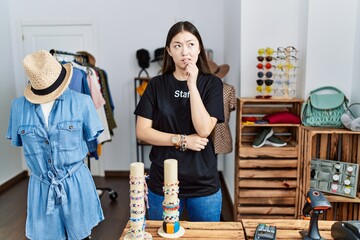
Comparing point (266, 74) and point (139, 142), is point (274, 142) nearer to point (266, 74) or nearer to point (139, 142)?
point (266, 74)

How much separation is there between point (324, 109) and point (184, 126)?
1384 mm

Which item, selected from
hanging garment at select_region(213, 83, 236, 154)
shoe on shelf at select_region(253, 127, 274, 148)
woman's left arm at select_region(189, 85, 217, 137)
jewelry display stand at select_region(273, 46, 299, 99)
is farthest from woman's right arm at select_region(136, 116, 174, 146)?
jewelry display stand at select_region(273, 46, 299, 99)

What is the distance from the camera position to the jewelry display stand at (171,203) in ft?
3.19

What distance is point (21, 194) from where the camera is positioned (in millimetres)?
3494

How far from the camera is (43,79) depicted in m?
1.46

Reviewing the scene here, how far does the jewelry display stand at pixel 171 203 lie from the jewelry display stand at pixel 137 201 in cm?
7

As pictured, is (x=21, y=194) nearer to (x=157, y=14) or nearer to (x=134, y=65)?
(x=134, y=65)

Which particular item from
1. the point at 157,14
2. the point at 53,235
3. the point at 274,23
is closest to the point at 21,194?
the point at 53,235

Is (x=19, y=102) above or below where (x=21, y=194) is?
above

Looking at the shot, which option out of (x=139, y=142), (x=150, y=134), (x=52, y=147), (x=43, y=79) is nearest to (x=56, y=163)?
(x=52, y=147)

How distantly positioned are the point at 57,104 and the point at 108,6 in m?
2.68

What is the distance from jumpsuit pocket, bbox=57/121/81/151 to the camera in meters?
1.48

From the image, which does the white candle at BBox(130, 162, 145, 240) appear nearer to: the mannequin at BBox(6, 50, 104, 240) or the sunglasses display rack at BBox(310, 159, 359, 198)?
the mannequin at BBox(6, 50, 104, 240)

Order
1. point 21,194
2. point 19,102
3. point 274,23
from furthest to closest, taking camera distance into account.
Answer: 1. point 21,194
2. point 274,23
3. point 19,102
